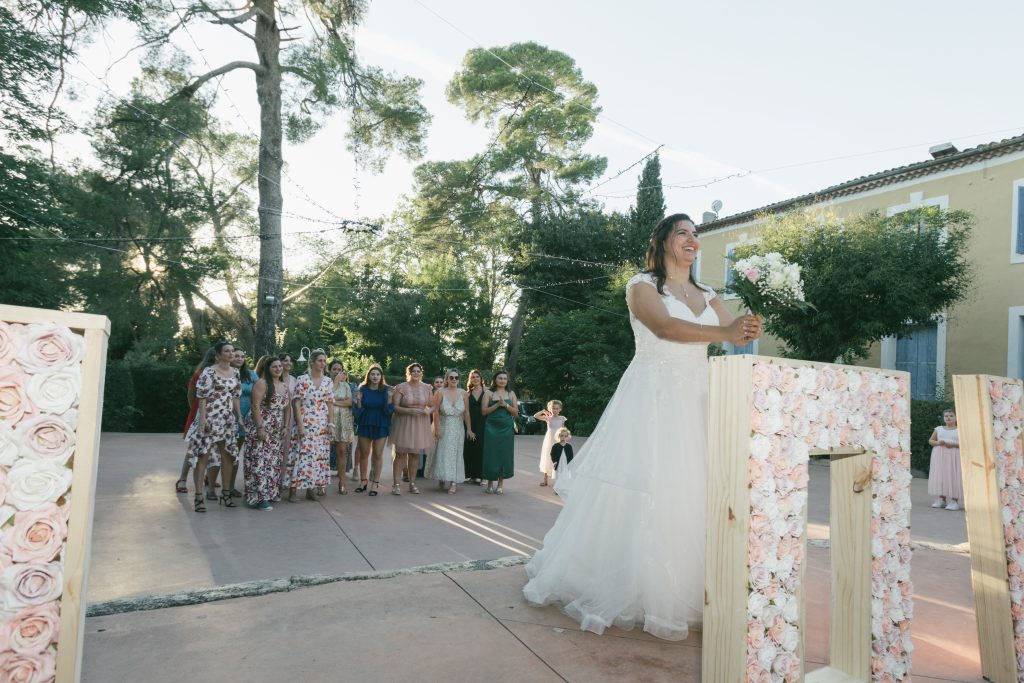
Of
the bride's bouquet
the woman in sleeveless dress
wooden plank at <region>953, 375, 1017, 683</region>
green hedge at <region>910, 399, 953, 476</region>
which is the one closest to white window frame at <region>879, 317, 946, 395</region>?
green hedge at <region>910, 399, 953, 476</region>

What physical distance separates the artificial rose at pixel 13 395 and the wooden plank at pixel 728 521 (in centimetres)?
205

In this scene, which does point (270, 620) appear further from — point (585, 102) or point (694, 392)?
point (585, 102)

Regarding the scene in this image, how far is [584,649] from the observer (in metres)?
3.30

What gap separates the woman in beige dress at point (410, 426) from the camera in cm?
931

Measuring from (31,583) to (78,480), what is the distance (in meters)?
0.26

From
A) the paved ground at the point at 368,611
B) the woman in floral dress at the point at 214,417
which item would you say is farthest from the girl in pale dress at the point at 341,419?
the paved ground at the point at 368,611

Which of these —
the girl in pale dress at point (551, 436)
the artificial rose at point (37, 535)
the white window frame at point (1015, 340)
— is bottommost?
the girl in pale dress at point (551, 436)

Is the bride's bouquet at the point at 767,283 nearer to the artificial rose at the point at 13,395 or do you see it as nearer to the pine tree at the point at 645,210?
the artificial rose at the point at 13,395

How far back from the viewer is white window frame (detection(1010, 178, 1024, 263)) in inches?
642

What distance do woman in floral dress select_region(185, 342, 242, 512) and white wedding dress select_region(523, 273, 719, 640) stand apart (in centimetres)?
483

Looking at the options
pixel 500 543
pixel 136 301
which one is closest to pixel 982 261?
pixel 500 543

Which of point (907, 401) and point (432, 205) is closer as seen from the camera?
point (907, 401)

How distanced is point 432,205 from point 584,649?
27.7m

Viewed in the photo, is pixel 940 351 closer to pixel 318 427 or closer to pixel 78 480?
pixel 318 427
